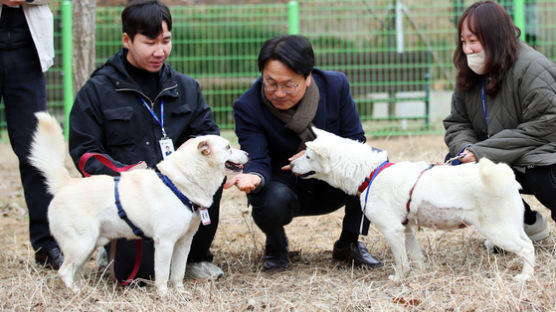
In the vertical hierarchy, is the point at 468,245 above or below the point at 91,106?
below

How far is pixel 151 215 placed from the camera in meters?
3.14

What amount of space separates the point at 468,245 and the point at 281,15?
5.82m

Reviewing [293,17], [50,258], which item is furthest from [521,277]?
[293,17]

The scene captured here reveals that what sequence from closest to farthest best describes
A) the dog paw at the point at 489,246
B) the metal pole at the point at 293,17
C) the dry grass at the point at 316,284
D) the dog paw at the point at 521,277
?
1. the dry grass at the point at 316,284
2. the dog paw at the point at 521,277
3. the dog paw at the point at 489,246
4. the metal pole at the point at 293,17

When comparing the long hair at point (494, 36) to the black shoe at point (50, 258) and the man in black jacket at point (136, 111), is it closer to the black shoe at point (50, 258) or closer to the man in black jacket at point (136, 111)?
the man in black jacket at point (136, 111)

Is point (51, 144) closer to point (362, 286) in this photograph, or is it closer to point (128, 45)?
point (128, 45)

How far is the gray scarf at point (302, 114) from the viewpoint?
375 centimetres

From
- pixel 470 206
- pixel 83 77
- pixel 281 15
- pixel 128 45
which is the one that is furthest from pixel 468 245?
pixel 281 15

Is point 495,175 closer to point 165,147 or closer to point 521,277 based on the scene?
point 521,277

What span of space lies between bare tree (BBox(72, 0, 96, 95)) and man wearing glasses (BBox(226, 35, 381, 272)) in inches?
106

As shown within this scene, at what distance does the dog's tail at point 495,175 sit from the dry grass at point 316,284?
0.45 m

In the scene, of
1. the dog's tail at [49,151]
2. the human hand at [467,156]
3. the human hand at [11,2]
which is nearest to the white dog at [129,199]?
the dog's tail at [49,151]

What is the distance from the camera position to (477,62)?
12.1ft

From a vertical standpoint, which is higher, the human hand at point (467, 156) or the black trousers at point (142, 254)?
the human hand at point (467, 156)
